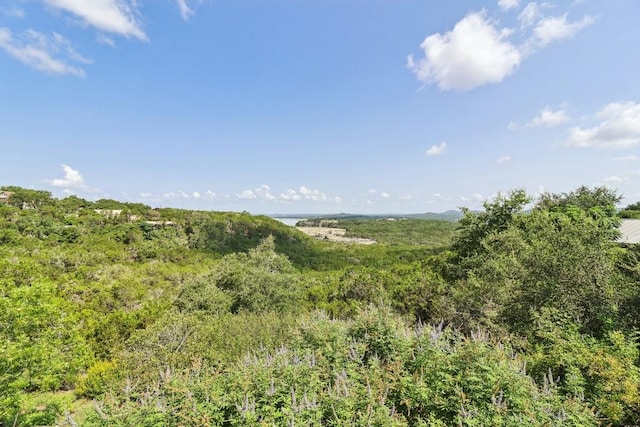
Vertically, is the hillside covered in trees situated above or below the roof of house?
below

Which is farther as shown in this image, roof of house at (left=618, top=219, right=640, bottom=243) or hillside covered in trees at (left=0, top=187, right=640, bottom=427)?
roof of house at (left=618, top=219, right=640, bottom=243)

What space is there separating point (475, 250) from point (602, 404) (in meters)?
14.4

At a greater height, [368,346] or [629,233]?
[629,233]

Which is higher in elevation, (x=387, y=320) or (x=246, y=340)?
(x=387, y=320)

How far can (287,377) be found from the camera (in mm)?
4523

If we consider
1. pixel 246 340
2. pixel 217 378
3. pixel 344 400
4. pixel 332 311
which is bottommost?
pixel 332 311

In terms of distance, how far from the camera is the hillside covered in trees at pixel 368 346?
13.0 ft

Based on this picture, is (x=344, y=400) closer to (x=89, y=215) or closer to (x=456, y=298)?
(x=456, y=298)

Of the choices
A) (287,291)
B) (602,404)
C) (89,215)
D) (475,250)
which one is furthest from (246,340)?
(89,215)

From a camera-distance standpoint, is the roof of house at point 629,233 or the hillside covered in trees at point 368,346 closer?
the hillside covered in trees at point 368,346

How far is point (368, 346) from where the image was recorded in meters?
6.25

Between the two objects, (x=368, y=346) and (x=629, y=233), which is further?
(x=629, y=233)

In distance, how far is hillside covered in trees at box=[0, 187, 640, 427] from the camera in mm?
3967

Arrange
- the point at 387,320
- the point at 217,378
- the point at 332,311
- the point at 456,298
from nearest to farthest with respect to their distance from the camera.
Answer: the point at 217,378, the point at 387,320, the point at 456,298, the point at 332,311
